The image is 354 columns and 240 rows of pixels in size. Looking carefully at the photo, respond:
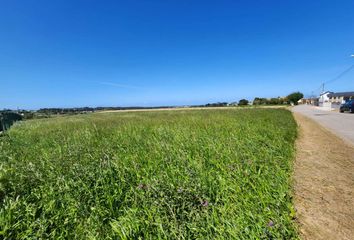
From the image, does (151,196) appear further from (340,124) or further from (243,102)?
(243,102)

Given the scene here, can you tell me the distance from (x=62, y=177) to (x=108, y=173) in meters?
0.96

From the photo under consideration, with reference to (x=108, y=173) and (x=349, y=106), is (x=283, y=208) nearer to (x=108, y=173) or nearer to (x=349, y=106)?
(x=108, y=173)

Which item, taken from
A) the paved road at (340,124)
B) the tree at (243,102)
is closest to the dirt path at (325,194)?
the paved road at (340,124)

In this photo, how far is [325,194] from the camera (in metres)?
3.64

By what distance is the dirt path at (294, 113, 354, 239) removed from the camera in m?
2.68

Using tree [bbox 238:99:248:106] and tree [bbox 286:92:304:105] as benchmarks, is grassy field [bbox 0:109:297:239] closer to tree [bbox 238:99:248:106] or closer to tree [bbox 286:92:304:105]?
tree [bbox 238:99:248:106]

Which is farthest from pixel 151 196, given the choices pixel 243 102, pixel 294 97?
pixel 294 97

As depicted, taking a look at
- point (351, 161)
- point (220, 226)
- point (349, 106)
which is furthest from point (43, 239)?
point (349, 106)

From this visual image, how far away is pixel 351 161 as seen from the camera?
5.53m

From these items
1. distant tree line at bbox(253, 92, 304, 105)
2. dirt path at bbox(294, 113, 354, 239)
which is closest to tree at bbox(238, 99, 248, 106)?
distant tree line at bbox(253, 92, 304, 105)

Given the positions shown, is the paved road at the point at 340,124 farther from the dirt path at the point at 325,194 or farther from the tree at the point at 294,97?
the tree at the point at 294,97

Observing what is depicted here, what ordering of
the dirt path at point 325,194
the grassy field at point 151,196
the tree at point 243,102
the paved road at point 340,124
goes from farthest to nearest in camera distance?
the tree at point 243,102 < the paved road at point 340,124 < the grassy field at point 151,196 < the dirt path at point 325,194

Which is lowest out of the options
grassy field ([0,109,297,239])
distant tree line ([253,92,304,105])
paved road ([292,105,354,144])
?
paved road ([292,105,354,144])

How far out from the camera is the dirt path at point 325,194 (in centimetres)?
268
